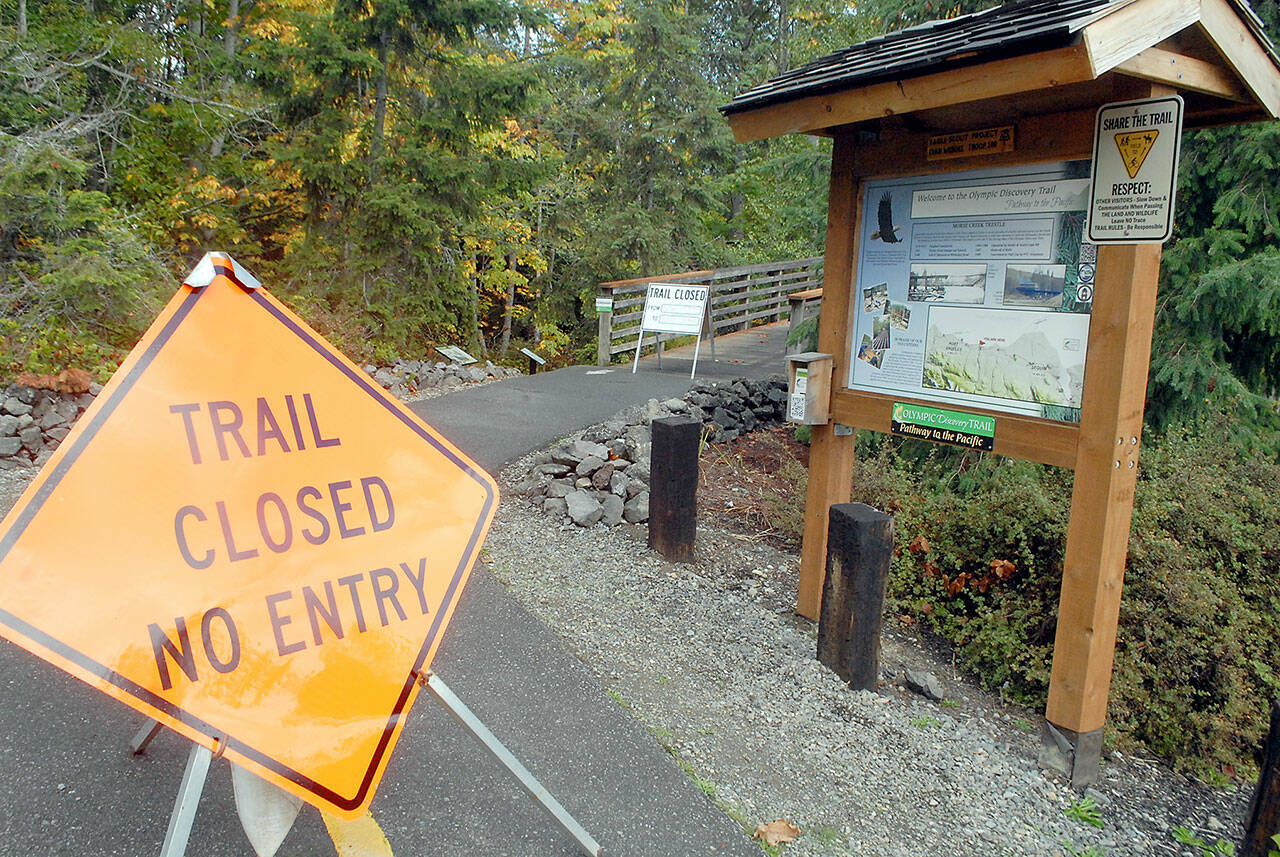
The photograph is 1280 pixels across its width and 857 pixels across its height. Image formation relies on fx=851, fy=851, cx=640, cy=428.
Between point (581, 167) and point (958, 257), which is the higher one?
point (581, 167)

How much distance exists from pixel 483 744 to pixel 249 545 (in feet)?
3.07

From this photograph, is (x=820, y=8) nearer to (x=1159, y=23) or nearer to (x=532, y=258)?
(x=532, y=258)

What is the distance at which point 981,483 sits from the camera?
6238mm

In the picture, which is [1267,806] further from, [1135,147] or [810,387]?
[810,387]

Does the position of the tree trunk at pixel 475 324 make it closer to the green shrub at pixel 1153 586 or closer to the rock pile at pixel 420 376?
the rock pile at pixel 420 376

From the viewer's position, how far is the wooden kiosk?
3.21 m

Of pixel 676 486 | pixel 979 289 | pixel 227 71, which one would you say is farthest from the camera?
pixel 227 71

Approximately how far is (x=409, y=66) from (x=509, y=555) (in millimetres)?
10706

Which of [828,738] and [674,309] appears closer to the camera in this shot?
[828,738]

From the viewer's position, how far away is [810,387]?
441cm

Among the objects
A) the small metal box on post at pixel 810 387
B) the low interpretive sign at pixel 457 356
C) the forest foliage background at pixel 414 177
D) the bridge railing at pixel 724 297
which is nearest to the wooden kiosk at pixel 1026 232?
the small metal box on post at pixel 810 387

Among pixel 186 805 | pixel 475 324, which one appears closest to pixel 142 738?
pixel 186 805

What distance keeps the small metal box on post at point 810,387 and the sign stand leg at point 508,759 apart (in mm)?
2386

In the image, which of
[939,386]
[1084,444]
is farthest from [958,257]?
[1084,444]
